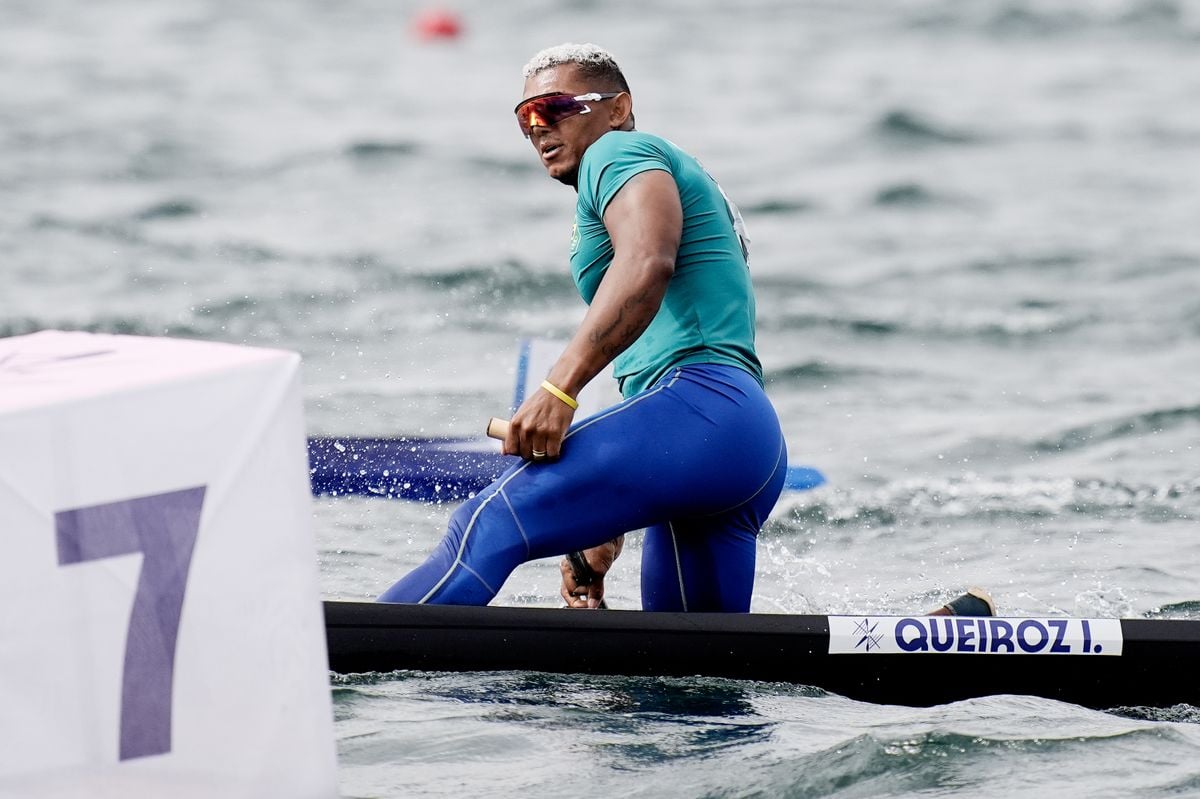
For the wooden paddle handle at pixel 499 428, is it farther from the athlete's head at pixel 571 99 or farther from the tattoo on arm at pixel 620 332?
the athlete's head at pixel 571 99

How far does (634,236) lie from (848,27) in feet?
71.3

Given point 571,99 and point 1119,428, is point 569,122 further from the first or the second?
point 1119,428

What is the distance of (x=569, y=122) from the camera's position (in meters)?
3.70

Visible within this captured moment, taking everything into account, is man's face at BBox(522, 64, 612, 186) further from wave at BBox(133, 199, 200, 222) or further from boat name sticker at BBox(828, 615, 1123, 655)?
wave at BBox(133, 199, 200, 222)

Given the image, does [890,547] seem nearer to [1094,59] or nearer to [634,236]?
[634,236]

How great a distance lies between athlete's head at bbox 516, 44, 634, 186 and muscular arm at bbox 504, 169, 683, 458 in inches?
11.9

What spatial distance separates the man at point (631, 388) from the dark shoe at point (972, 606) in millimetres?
517

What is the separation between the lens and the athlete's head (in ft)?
12.1

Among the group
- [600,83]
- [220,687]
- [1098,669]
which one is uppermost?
[600,83]

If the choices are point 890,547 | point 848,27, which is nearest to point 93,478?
point 890,547

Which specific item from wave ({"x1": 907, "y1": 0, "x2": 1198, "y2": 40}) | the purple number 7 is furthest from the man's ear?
wave ({"x1": 907, "y1": 0, "x2": 1198, "y2": 40})

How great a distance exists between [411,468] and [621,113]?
3024 mm

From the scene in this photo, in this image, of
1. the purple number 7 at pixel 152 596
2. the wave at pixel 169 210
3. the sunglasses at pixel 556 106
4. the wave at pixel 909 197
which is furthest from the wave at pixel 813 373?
the purple number 7 at pixel 152 596

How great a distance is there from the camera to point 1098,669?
374 cm
